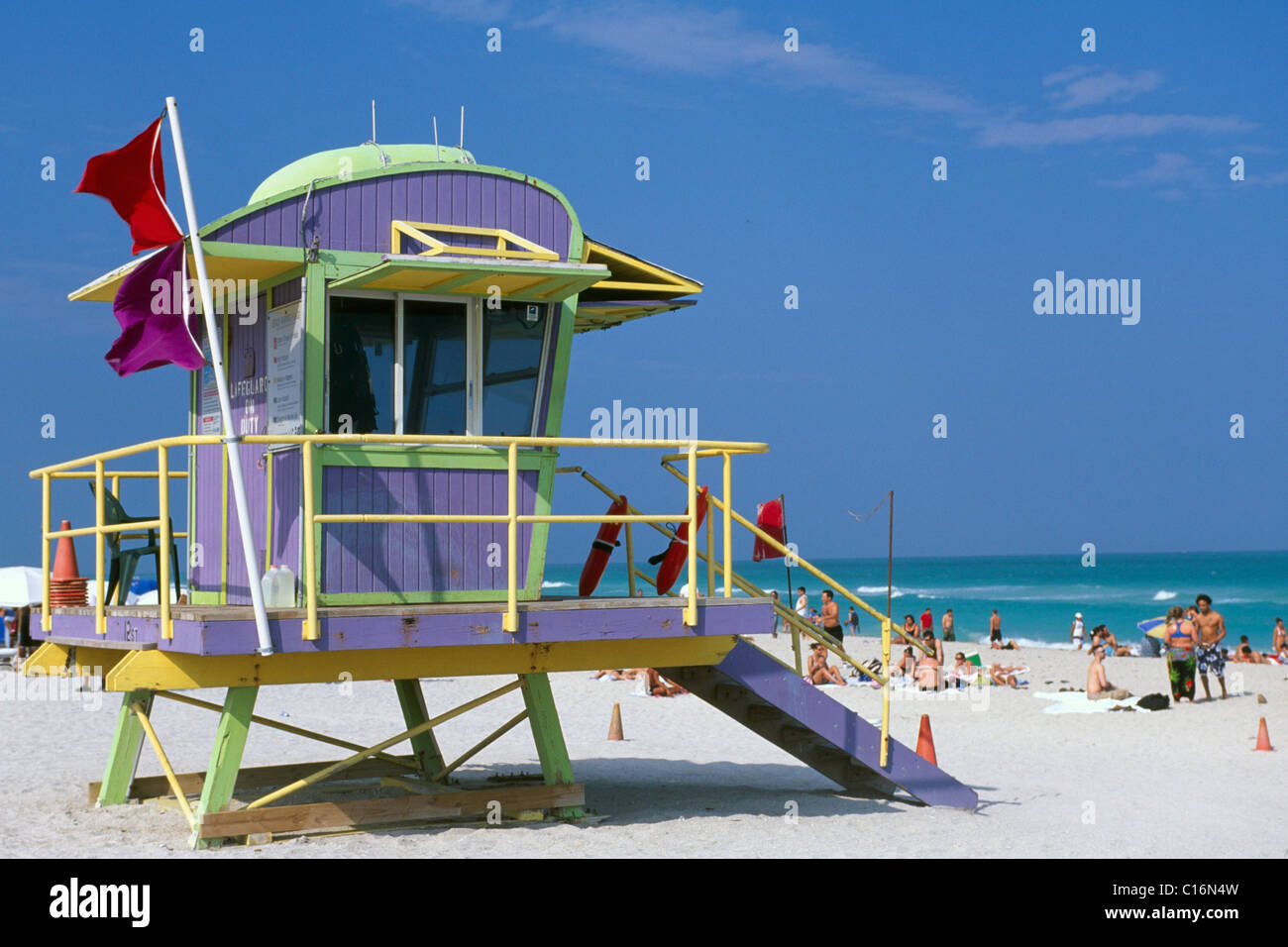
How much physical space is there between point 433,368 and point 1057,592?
93.4 metres

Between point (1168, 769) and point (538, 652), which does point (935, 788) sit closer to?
point (538, 652)

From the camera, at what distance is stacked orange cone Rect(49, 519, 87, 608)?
499 inches

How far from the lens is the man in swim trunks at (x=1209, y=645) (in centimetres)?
2411

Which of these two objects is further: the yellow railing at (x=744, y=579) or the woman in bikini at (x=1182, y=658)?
the woman in bikini at (x=1182, y=658)

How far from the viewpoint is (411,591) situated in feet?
37.4

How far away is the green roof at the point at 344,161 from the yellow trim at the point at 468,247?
574mm

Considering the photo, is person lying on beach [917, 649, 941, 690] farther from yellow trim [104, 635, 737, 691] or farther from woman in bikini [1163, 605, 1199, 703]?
yellow trim [104, 635, 737, 691]

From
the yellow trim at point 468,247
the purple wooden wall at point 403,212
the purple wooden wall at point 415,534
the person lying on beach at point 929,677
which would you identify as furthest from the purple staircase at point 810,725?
the person lying on beach at point 929,677

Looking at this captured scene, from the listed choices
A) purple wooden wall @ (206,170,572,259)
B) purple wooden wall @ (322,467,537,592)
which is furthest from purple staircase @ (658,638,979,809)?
purple wooden wall @ (206,170,572,259)

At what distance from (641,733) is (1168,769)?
24.1 feet

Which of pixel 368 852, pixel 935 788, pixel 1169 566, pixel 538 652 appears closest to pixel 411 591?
pixel 538 652

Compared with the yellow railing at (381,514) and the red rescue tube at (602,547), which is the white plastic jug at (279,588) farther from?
the red rescue tube at (602,547)

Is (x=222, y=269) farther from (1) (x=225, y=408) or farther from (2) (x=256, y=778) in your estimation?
(2) (x=256, y=778)

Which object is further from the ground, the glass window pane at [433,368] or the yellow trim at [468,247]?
the yellow trim at [468,247]
